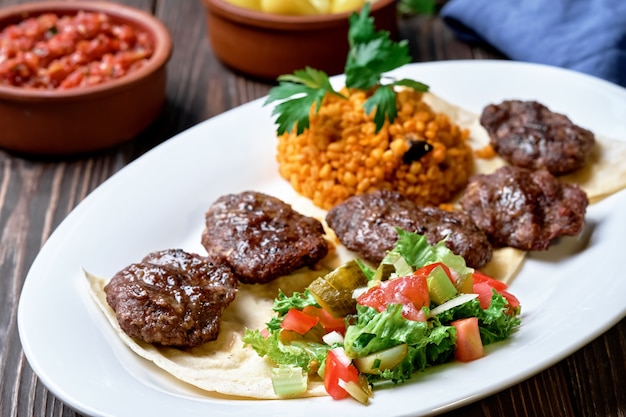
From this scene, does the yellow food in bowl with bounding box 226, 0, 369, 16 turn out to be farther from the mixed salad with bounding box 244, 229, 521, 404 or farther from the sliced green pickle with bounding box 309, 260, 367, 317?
the sliced green pickle with bounding box 309, 260, 367, 317

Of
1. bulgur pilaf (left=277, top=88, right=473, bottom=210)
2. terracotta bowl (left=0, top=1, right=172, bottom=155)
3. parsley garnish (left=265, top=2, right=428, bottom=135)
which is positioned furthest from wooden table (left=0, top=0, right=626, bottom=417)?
parsley garnish (left=265, top=2, right=428, bottom=135)

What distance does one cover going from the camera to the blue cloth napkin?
20.7ft

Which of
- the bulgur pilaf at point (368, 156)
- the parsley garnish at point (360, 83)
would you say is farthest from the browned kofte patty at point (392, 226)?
the parsley garnish at point (360, 83)

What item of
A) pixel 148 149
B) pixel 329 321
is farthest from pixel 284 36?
pixel 329 321

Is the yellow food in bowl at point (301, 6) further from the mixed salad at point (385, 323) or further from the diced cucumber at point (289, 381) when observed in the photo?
the diced cucumber at point (289, 381)

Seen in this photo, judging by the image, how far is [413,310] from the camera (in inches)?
143

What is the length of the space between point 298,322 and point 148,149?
9.11 feet

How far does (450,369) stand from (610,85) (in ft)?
9.34

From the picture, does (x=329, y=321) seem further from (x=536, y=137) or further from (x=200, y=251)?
(x=536, y=137)

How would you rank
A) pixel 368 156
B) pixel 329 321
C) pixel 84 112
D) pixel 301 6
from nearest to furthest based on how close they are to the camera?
1. pixel 329 321
2. pixel 368 156
3. pixel 84 112
4. pixel 301 6

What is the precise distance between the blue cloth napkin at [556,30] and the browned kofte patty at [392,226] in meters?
2.35

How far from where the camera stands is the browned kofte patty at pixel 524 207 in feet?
14.9

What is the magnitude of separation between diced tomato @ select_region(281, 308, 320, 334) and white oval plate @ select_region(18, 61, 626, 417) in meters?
0.40

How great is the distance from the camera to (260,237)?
4.46m
